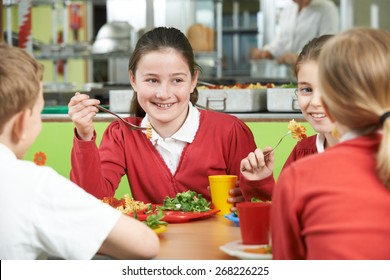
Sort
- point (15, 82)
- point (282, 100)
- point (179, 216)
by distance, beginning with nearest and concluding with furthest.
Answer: point (15, 82)
point (179, 216)
point (282, 100)

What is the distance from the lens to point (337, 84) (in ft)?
3.29

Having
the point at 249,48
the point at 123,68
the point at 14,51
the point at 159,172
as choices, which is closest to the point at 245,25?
the point at 249,48

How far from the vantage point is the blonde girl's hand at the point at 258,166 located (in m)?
Result: 1.57

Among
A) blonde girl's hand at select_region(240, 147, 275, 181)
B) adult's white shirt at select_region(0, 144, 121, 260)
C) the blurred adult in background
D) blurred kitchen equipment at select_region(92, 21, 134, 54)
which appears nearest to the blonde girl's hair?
adult's white shirt at select_region(0, 144, 121, 260)

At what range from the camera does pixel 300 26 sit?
178 inches

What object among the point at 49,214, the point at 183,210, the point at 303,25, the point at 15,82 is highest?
the point at 303,25

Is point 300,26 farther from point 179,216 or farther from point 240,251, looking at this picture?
point 240,251

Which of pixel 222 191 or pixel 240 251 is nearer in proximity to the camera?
pixel 240 251

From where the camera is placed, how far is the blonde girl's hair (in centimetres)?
99

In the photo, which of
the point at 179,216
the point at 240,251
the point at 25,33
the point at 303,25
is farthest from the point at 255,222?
the point at 303,25

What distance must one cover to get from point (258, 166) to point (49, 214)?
0.64 metres

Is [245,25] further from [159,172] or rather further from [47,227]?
[47,227]

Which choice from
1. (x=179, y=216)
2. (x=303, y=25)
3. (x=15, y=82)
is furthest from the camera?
(x=303, y=25)

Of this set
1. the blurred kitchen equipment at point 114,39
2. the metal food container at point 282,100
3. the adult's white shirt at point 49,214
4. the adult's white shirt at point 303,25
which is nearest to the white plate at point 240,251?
the adult's white shirt at point 49,214
